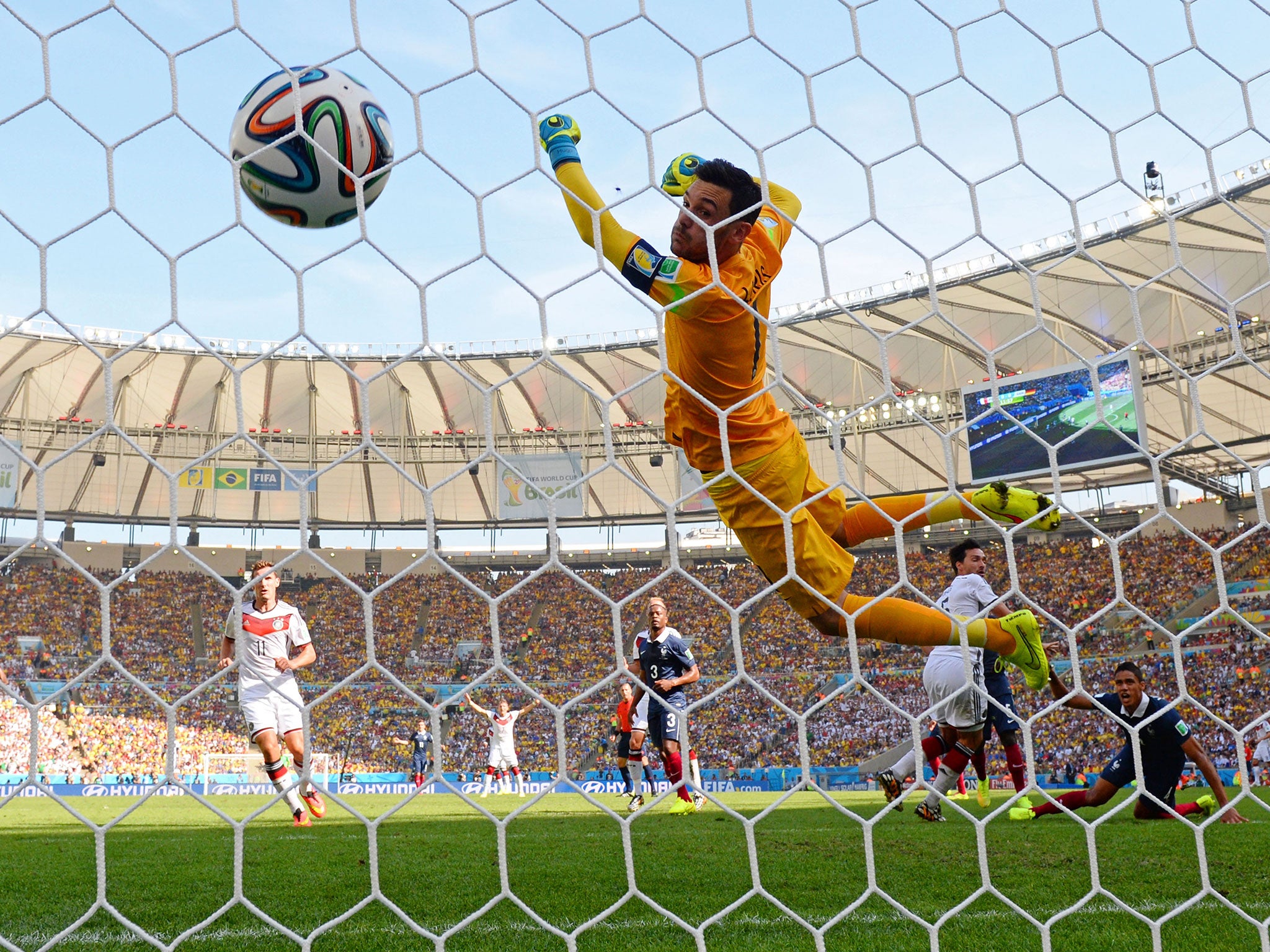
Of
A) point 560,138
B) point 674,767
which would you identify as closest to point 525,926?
point 560,138

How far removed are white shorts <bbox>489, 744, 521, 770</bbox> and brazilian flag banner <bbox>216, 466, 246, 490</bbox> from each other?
14915 mm

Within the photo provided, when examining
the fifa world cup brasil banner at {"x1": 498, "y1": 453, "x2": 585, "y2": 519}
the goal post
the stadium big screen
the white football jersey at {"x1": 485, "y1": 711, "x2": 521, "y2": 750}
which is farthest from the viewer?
the fifa world cup brasil banner at {"x1": 498, "y1": 453, "x2": 585, "y2": 519}

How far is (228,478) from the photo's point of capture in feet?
82.9

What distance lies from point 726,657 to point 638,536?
6451mm

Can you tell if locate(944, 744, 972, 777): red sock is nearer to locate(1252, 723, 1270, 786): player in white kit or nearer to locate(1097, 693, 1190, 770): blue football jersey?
locate(1097, 693, 1190, 770): blue football jersey

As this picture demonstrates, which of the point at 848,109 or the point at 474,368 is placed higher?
the point at 474,368

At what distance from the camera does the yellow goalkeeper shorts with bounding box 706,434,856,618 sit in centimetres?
312

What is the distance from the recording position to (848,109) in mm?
3125

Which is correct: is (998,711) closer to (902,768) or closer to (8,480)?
(902,768)

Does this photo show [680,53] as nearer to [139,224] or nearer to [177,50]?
[177,50]

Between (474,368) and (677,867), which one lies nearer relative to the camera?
(677,867)

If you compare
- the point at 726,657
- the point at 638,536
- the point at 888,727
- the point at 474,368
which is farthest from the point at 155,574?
the point at 888,727

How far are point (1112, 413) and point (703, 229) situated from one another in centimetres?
1675

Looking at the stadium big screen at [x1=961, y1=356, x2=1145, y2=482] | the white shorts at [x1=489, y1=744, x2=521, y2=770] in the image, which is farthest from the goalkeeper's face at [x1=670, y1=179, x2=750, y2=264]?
the stadium big screen at [x1=961, y1=356, x2=1145, y2=482]
